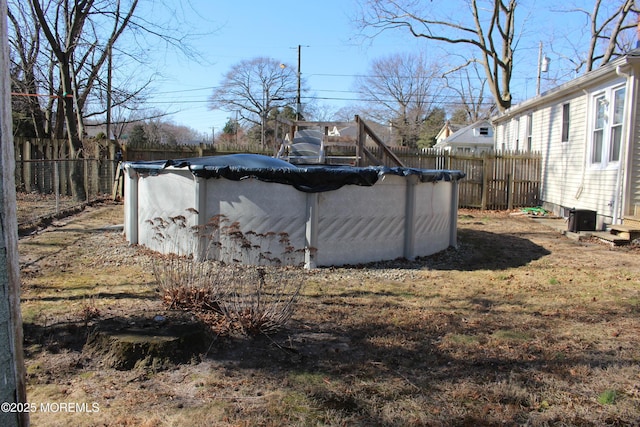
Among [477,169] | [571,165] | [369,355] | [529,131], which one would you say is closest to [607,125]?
[571,165]

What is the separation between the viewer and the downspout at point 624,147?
979 cm

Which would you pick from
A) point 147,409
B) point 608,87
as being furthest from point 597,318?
point 608,87

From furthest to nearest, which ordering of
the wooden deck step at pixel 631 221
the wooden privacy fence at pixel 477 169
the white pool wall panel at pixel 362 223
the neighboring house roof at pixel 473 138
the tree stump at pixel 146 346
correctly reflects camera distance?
1. the neighboring house roof at pixel 473 138
2. the wooden privacy fence at pixel 477 169
3. the wooden deck step at pixel 631 221
4. the white pool wall panel at pixel 362 223
5. the tree stump at pixel 146 346

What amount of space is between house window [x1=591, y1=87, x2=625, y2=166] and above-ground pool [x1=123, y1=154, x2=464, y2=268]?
18.8 feet

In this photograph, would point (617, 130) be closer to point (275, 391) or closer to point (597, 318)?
point (597, 318)

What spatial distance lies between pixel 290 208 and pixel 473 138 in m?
36.5

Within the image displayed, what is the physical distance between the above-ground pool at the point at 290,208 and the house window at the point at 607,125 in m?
5.74

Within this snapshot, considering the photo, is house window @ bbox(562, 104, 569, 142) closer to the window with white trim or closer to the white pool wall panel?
the window with white trim

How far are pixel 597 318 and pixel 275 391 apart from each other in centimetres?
349

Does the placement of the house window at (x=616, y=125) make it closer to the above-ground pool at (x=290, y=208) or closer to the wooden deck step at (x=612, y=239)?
the wooden deck step at (x=612, y=239)

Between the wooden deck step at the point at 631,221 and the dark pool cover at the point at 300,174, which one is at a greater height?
the dark pool cover at the point at 300,174

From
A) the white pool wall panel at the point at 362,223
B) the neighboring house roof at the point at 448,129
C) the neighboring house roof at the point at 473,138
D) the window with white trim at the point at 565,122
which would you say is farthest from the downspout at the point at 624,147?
the neighboring house roof at the point at 448,129

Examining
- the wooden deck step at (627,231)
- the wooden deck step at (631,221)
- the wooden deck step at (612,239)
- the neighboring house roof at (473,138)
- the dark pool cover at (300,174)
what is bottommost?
the wooden deck step at (612,239)

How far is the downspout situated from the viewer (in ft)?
32.1
